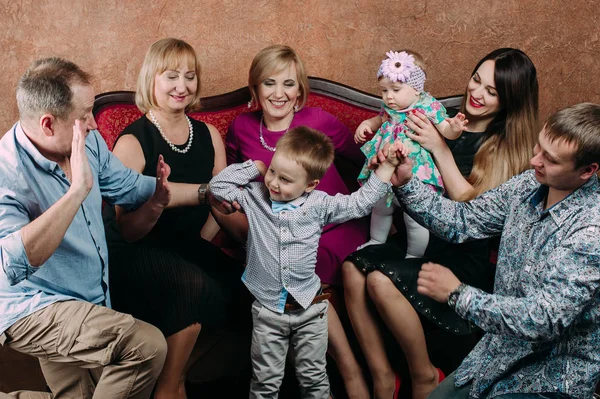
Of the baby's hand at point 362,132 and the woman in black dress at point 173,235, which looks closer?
the woman in black dress at point 173,235

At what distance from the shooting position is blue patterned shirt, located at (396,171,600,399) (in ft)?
5.70

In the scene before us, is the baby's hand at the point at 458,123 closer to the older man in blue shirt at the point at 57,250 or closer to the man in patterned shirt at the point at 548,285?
the man in patterned shirt at the point at 548,285

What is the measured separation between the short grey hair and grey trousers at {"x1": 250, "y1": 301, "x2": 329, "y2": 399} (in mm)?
996

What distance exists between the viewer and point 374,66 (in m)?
3.82

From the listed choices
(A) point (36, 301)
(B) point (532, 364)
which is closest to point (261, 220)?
(A) point (36, 301)

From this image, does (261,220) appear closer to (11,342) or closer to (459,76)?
(11,342)

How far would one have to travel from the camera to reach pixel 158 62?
2910 millimetres

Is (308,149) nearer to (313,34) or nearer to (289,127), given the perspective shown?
(289,127)

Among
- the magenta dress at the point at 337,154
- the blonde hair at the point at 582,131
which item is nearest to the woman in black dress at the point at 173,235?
the magenta dress at the point at 337,154

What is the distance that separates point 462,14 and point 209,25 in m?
1.40

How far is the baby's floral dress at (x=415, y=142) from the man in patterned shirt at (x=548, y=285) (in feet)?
2.35

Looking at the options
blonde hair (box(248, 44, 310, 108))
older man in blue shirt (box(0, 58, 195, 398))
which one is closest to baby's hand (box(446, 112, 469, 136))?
blonde hair (box(248, 44, 310, 108))

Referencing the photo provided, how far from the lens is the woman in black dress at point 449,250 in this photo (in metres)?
2.64

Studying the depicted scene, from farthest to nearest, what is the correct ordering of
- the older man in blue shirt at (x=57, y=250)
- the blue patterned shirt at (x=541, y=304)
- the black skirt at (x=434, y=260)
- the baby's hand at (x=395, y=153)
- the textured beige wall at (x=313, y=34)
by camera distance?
the textured beige wall at (x=313, y=34) < the black skirt at (x=434, y=260) < the baby's hand at (x=395, y=153) < the older man in blue shirt at (x=57, y=250) < the blue patterned shirt at (x=541, y=304)
